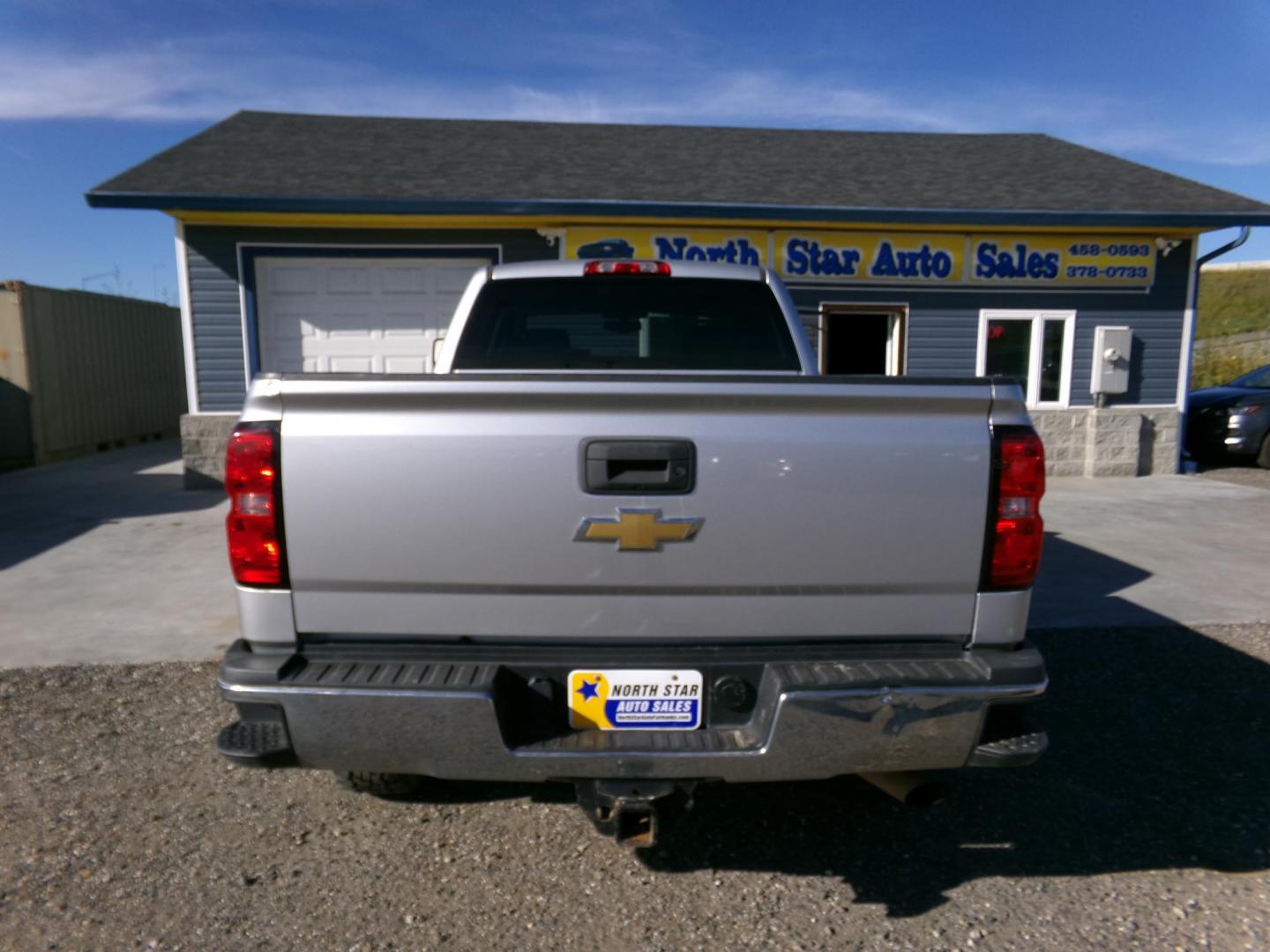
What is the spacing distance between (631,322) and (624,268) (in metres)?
0.24

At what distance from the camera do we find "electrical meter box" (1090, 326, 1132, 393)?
1148cm

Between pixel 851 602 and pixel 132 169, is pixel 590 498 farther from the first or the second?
pixel 132 169

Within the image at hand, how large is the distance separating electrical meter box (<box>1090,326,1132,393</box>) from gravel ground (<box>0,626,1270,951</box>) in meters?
8.65

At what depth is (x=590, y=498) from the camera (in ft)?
7.75

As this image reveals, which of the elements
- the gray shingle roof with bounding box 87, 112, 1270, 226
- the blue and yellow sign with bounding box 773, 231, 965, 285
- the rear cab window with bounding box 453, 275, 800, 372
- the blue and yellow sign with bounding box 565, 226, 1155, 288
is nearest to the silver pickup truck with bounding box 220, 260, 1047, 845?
the rear cab window with bounding box 453, 275, 800, 372

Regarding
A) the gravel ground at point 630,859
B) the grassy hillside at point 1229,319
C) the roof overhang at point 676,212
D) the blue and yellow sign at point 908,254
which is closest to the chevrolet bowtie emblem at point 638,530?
the gravel ground at point 630,859

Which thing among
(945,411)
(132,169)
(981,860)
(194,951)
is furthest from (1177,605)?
(132,169)

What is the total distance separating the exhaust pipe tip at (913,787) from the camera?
2.67m

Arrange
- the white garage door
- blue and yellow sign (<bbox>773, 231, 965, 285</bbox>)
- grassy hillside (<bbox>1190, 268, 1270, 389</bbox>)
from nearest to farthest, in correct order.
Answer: the white garage door
blue and yellow sign (<bbox>773, 231, 965, 285</bbox>)
grassy hillside (<bbox>1190, 268, 1270, 389</bbox>)

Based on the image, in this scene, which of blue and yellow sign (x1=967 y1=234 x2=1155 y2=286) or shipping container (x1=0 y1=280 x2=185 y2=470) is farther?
shipping container (x1=0 y1=280 x2=185 y2=470)

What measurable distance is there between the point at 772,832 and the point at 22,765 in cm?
305

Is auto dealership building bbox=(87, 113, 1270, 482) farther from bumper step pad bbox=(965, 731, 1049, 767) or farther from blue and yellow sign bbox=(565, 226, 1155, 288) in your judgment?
bumper step pad bbox=(965, 731, 1049, 767)

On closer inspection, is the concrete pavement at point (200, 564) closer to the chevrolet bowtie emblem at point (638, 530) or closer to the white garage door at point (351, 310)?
the white garage door at point (351, 310)

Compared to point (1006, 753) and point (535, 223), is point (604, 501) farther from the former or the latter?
point (535, 223)
